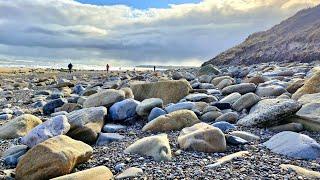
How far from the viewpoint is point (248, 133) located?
4852mm

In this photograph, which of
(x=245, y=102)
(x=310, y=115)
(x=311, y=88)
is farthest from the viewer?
(x=311, y=88)

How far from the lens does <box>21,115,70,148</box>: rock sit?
15.6 ft

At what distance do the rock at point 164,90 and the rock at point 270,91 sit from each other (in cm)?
126

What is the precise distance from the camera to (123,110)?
6242 millimetres

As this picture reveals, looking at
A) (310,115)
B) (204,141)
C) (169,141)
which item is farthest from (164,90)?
(204,141)

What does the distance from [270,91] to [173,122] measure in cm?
281

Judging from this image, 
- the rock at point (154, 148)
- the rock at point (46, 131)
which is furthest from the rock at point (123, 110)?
the rock at point (154, 148)

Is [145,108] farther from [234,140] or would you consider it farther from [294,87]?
[294,87]

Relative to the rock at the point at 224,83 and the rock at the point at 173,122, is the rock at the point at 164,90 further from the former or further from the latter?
the rock at the point at 173,122

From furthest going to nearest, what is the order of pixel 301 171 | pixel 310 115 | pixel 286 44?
pixel 286 44 < pixel 310 115 < pixel 301 171

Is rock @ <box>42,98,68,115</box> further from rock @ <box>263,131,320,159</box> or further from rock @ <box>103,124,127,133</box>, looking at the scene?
rock @ <box>263,131,320,159</box>

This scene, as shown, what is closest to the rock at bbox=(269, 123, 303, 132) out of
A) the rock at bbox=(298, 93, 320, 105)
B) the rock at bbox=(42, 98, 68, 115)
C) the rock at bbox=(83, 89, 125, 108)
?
the rock at bbox=(298, 93, 320, 105)

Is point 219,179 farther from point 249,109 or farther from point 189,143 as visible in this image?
point 249,109

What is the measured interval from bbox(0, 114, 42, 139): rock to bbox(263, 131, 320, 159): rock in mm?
3005
